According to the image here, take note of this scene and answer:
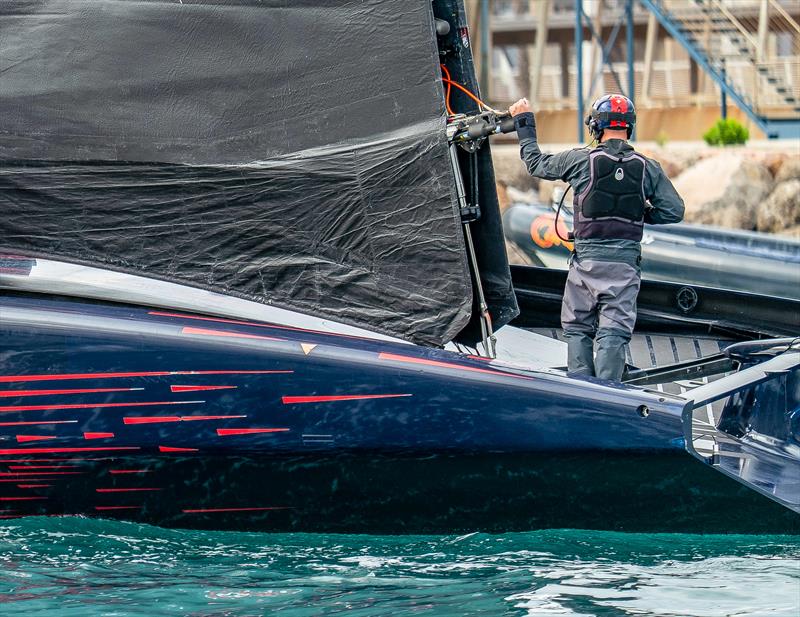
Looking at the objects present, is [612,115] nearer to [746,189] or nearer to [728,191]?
[728,191]

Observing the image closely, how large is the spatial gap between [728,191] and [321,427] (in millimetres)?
11282

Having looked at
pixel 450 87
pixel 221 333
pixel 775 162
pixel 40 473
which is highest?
pixel 775 162

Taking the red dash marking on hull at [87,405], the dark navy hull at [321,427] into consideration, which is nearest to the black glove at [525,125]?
the dark navy hull at [321,427]

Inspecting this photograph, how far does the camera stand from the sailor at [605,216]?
4512mm

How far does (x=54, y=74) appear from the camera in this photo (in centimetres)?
A: 429

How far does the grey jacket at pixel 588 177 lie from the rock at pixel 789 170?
10.7 metres

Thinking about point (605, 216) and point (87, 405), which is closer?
point (87, 405)

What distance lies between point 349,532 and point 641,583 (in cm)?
105

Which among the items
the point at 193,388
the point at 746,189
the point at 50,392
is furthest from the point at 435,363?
the point at 746,189

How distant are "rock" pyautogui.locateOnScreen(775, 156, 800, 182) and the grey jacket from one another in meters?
10.7

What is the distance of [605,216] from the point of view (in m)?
4.53

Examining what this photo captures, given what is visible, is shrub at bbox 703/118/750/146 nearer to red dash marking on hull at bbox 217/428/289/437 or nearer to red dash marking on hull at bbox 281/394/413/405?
red dash marking on hull at bbox 281/394/413/405

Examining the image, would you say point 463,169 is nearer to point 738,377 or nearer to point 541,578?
point 738,377

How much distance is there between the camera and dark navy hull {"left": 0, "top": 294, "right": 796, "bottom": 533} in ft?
12.8
